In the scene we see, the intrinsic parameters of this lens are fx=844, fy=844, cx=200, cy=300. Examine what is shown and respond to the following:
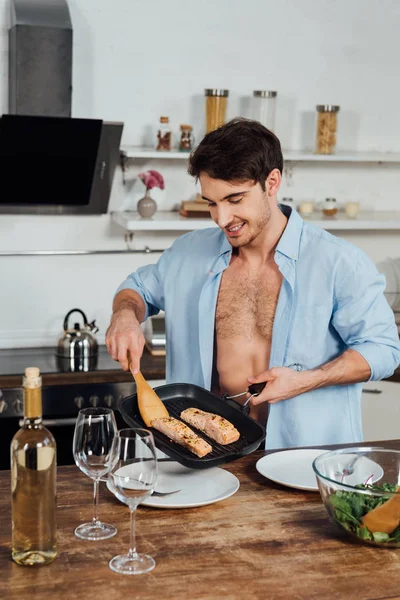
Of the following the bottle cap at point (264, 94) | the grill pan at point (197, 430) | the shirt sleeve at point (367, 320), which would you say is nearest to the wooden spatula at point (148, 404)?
the grill pan at point (197, 430)

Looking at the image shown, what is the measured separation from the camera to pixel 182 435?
2.06 metres

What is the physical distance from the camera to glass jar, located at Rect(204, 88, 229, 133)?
13.1 ft

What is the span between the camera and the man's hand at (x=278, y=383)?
2.32 metres

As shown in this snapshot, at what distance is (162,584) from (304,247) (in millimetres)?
1385

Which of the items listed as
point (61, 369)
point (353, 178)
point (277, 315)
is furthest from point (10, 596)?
point (353, 178)

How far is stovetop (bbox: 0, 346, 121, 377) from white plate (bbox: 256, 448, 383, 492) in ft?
5.69

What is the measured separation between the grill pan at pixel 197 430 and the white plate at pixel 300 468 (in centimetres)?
7

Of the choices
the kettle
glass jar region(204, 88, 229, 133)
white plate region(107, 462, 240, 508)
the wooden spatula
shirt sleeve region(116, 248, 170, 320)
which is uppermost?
glass jar region(204, 88, 229, 133)

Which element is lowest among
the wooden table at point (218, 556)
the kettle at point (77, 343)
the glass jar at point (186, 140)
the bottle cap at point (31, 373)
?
the kettle at point (77, 343)

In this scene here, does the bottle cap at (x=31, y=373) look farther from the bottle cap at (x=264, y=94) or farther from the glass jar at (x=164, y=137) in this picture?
the bottle cap at (x=264, y=94)

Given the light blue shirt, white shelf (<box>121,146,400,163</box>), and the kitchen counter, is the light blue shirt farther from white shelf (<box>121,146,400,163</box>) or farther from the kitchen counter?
white shelf (<box>121,146,400,163</box>)

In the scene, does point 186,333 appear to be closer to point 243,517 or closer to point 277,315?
point 277,315

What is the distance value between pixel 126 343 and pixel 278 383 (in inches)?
17.2

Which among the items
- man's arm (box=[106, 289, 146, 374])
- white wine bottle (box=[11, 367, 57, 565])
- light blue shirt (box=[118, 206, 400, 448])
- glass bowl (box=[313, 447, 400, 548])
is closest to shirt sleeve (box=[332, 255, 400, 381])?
light blue shirt (box=[118, 206, 400, 448])
